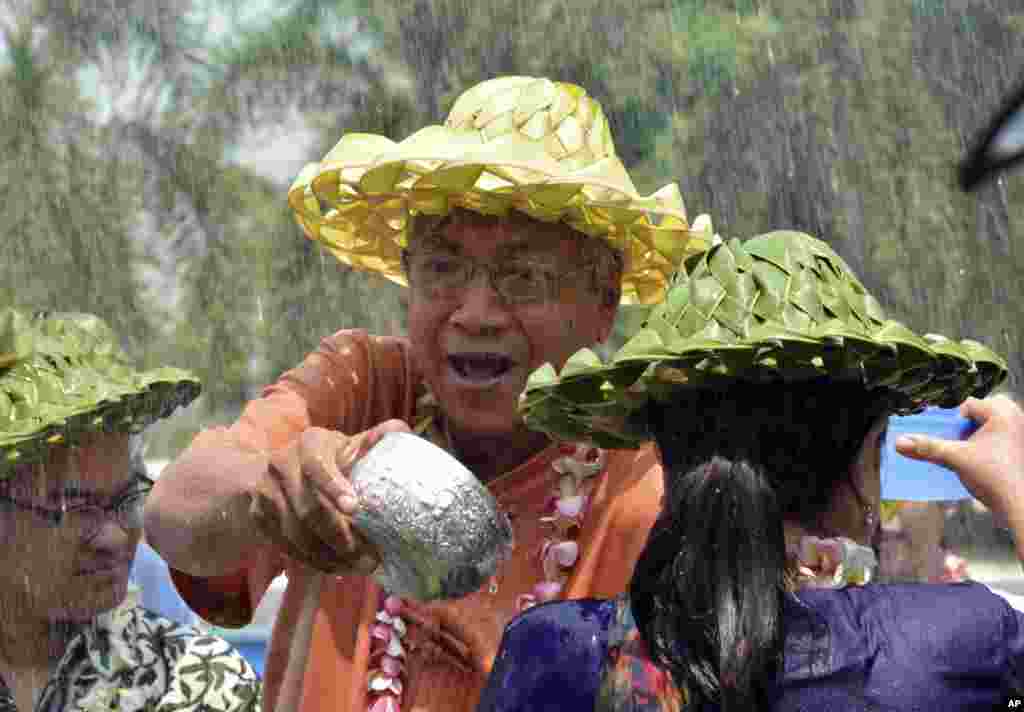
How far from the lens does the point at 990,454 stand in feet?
7.64

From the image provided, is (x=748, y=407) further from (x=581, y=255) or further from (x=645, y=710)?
(x=581, y=255)

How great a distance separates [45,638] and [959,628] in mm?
1827

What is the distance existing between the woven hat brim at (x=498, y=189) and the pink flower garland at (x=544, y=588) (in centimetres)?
39

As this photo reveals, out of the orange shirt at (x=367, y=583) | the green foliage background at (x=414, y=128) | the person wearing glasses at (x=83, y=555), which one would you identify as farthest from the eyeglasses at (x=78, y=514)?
the green foliage background at (x=414, y=128)

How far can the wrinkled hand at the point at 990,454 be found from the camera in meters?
2.29

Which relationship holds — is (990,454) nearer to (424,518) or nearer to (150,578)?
(424,518)

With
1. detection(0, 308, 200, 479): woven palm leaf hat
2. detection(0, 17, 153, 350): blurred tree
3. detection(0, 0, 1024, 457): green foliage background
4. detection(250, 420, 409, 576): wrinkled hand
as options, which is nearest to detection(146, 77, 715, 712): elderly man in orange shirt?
detection(250, 420, 409, 576): wrinkled hand

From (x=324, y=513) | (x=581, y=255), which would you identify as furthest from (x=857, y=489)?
(x=581, y=255)

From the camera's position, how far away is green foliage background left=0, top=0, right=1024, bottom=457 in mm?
9016

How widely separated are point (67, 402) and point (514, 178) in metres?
0.91

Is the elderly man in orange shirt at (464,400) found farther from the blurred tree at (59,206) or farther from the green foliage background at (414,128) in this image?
the blurred tree at (59,206)

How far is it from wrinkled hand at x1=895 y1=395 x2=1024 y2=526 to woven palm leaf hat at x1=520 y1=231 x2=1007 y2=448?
0.07m

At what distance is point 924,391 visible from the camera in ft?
7.36

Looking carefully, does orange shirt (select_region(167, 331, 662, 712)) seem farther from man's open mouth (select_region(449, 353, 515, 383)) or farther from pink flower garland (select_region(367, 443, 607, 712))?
man's open mouth (select_region(449, 353, 515, 383))
